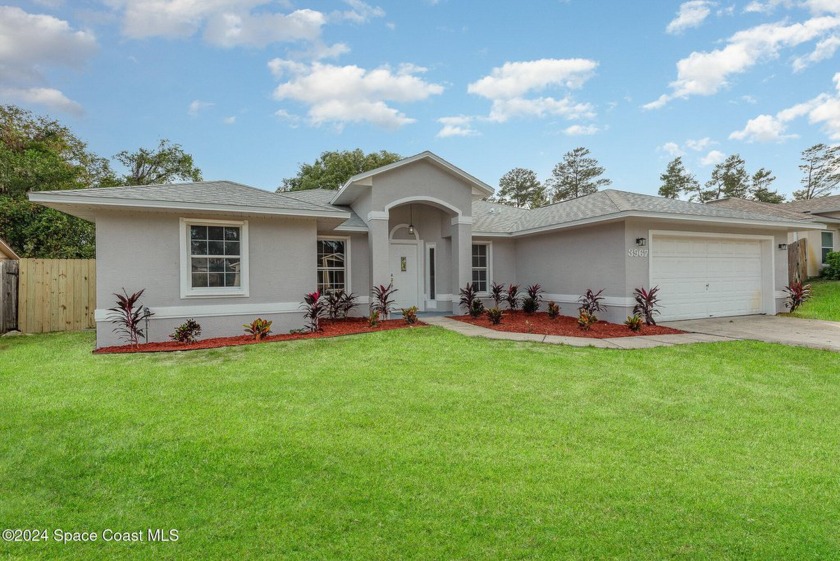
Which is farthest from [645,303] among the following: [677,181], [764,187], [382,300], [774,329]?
[764,187]

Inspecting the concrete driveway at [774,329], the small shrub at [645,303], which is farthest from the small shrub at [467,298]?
the concrete driveway at [774,329]

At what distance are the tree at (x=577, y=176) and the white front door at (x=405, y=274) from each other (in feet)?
103

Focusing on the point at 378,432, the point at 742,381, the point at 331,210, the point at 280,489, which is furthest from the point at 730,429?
the point at 331,210

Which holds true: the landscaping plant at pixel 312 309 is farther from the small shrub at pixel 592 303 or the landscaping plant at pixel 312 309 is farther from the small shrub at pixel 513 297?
the small shrub at pixel 592 303

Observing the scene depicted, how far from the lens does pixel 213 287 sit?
885 cm

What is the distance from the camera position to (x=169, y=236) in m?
Result: 8.41

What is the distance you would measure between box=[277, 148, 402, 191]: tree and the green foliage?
23762 mm

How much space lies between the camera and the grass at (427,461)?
89.2 inches

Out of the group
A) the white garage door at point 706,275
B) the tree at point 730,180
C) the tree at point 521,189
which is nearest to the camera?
the white garage door at point 706,275

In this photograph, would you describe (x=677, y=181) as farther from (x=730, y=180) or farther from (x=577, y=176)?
(x=577, y=176)

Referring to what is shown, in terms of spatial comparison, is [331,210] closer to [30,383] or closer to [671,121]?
[30,383]

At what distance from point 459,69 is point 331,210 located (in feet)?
28.4

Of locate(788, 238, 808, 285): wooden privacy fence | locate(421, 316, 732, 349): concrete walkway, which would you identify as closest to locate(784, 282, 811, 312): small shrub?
locate(788, 238, 808, 285): wooden privacy fence

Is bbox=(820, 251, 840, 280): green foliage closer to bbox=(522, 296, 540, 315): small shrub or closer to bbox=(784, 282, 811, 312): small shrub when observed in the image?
bbox=(784, 282, 811, 312): small shrub
